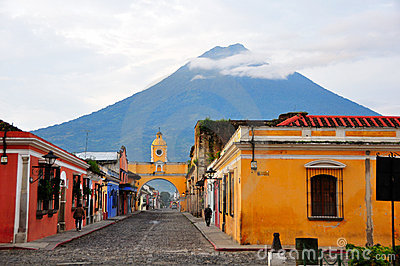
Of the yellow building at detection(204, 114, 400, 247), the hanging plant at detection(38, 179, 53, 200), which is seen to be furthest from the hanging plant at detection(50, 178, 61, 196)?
the yellow building at detection(204, 114, 400, 247)

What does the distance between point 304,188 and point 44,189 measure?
31.1 feet

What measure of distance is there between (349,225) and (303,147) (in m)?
2.92

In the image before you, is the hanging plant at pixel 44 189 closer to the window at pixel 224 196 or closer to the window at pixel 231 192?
the window at pixel 231 192

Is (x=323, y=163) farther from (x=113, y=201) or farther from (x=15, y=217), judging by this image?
(x=113, y=201)

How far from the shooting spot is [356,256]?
8570mm

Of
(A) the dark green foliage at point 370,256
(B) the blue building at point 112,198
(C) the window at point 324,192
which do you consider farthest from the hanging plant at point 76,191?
(A) the dark green foliage at point 370,256

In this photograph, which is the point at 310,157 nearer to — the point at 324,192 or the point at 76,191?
the point at 324,192

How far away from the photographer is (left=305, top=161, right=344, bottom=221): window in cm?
1616

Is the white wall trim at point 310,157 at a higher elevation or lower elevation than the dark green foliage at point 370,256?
higher

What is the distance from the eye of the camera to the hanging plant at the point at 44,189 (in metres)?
18.3

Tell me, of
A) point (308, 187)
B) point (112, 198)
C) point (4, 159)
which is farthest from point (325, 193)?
point (112, 198)

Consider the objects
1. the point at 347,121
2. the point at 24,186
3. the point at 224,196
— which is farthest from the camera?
the point at 224,196

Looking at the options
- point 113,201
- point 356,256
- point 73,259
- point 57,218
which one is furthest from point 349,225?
point 113,201

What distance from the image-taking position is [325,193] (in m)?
16.3
